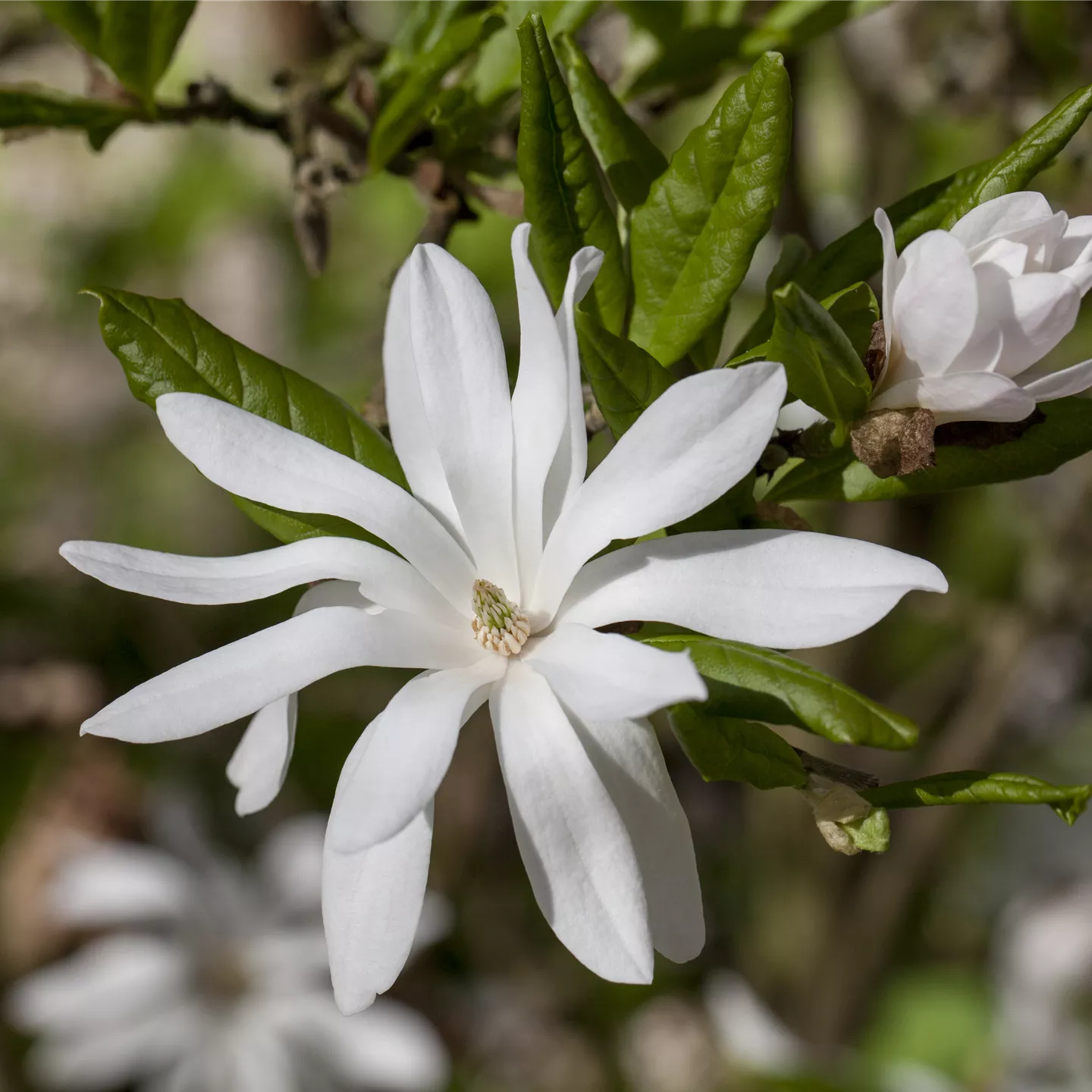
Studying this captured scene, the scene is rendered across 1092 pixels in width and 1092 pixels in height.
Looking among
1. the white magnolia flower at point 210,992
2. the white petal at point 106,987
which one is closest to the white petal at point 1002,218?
the white magnolia flower at point 210,992

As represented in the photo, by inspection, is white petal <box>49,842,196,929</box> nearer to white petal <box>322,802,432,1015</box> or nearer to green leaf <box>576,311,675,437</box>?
white petal <box>322,802,432,1015</box>

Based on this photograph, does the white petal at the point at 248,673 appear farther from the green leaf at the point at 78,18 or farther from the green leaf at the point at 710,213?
the green leaf at the point at 78,18

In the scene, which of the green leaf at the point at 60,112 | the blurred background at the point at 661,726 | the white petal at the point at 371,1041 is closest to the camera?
the green leaf at the point at 60,112

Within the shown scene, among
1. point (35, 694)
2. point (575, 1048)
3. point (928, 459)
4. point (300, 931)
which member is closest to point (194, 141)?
point (35, 694)

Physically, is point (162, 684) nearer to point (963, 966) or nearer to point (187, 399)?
point (187, 399)

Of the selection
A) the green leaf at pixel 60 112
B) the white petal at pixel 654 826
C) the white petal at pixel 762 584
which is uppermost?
the green leaf at pixel 60 112

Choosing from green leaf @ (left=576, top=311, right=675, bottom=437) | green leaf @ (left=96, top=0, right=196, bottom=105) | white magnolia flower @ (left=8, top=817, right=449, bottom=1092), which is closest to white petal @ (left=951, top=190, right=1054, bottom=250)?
green leaf @ (left=576, top=311, right=675, bottom=437)
